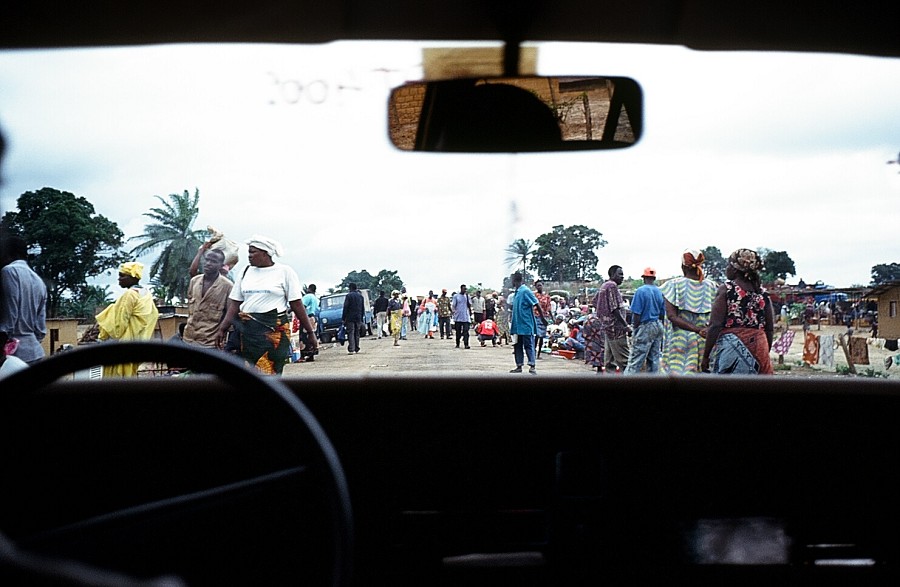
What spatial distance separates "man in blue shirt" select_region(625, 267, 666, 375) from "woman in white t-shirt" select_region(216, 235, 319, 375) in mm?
3938

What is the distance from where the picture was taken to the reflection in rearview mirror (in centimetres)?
210

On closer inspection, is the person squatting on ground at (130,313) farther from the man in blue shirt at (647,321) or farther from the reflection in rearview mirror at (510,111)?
the man in blue shirt at (647,321)

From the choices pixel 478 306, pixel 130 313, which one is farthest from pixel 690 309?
pixel 478 306

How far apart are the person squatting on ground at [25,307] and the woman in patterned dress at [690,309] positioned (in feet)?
15.0

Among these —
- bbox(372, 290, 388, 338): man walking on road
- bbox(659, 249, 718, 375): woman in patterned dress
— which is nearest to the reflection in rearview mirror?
bbox(659, 249, 718, 375): woman in patterned dress

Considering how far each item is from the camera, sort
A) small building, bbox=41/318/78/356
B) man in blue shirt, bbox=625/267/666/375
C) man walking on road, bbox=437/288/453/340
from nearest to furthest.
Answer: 1. small building, bbox=41/318/78/356
2. man in blue shirt, bbox=625/267/666/375
3. man walking on road, bbox=437/288/453/340

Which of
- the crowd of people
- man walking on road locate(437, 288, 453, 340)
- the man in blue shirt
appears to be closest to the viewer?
the crowd of people

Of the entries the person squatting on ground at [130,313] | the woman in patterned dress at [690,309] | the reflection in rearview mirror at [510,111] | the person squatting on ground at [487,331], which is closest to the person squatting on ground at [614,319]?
the woman in patterned dress at [690,309]

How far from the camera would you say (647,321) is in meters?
8.02

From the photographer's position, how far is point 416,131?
2.17 m

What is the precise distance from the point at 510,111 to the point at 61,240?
3.09 metres

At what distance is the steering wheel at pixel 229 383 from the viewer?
3.86 ft

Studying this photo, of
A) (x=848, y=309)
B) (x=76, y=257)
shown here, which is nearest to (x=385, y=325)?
(x=848, y=309)

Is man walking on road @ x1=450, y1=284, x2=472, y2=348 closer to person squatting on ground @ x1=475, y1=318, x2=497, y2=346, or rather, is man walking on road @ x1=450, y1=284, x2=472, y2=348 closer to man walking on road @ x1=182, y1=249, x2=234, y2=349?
person squatting on ground @ x1=475, y1=318, x2=497, y2=346
